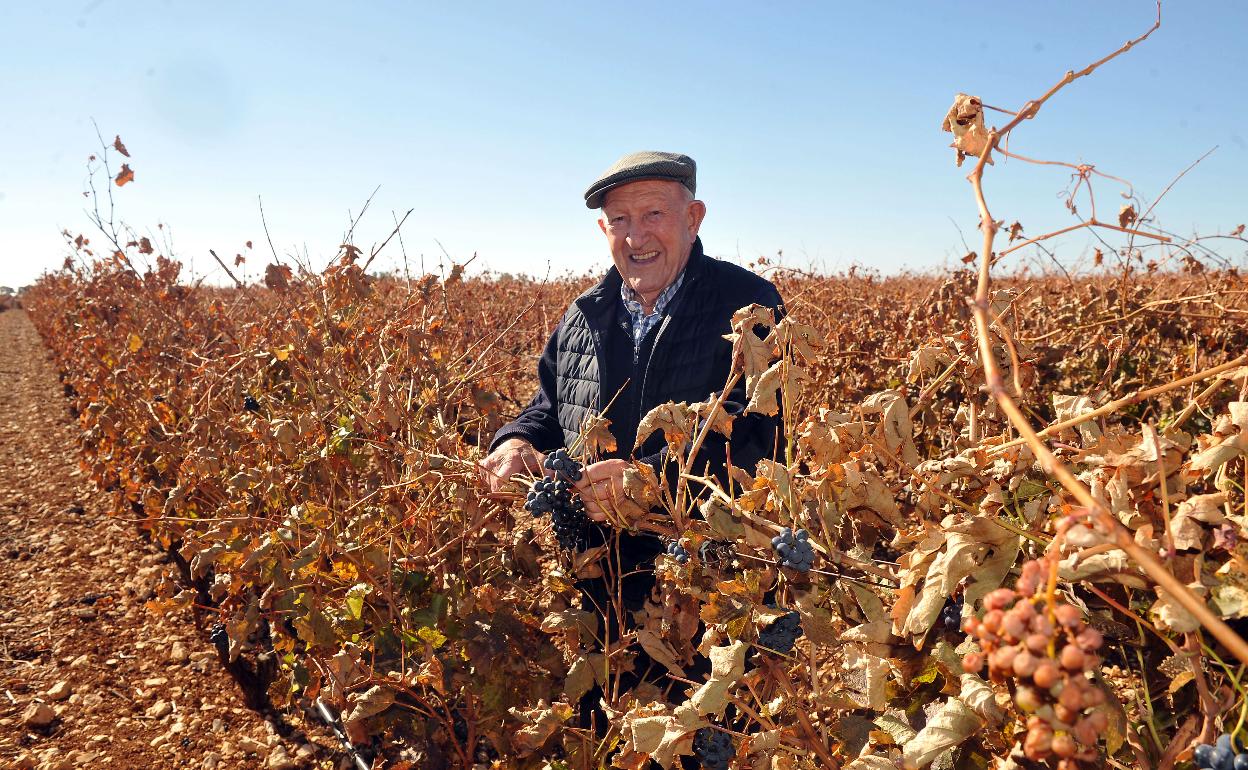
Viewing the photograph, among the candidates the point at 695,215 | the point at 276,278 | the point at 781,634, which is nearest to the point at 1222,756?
the point at 781,634

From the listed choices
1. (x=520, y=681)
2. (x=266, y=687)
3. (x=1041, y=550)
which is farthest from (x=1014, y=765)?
(x=266, y=687)

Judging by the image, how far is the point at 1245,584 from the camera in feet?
2.40

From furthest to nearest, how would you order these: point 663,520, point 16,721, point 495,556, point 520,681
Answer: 1. point 16,721
2. point 495,556
3. point 520,681
4. point 663,520

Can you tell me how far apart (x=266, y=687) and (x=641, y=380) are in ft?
6.83

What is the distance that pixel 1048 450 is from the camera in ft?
2.23

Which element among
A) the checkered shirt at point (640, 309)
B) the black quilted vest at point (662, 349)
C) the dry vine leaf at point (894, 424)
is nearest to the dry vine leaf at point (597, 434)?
the dry vine leaf at point (894, 424)

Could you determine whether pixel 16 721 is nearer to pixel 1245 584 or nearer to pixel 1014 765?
pixel 1014 765

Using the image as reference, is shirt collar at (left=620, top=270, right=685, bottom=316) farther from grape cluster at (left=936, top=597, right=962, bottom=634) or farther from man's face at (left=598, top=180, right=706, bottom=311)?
grape cluster at (left=936, top=597, right=962, bottom=634)

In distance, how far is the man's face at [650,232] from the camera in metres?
2.58

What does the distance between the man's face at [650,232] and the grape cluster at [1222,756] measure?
6.70 feet

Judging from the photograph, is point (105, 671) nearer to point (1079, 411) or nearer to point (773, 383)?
point (773, 383)

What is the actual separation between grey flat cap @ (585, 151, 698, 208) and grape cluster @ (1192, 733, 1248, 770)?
210 centimetres

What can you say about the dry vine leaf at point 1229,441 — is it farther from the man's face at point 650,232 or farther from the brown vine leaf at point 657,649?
the man's face at point 650,232

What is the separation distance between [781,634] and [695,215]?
179 centimetres
